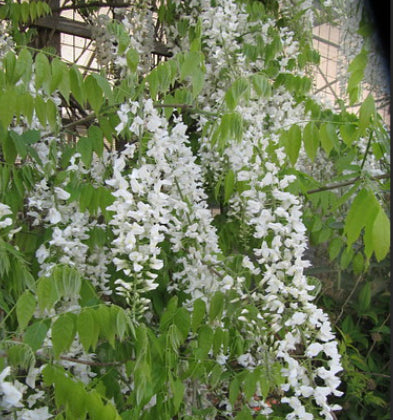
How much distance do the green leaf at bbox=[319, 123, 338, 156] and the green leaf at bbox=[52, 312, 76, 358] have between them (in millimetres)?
814

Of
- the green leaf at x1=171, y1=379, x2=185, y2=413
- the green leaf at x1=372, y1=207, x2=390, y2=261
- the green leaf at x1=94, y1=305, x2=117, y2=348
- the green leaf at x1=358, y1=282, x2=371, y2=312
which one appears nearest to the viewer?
the green leaf at x1=372, y1=207, x2=390, y2=261

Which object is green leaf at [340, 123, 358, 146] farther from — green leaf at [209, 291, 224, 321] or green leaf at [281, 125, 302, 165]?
green leaf at [209, 291, 224, 321]

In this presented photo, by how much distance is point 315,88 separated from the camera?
9.35 feet

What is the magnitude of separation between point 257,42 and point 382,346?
67.3 inches

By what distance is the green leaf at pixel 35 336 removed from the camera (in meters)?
0.98

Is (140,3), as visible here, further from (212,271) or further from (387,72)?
(387,72)

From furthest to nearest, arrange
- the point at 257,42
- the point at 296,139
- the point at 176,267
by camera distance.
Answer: the point at 257,42
the point at 176,267
the point at 296,139

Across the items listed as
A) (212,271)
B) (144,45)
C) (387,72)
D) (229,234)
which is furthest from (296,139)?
(144,45)

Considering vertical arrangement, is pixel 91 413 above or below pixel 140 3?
below

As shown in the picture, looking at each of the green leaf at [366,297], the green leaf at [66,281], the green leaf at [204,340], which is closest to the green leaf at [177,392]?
the green leaf at [204,340]

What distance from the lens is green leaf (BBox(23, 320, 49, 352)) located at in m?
0.98

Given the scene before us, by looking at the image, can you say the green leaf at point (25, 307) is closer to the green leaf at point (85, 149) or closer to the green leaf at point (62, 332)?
the green leaf at point (62, 332)

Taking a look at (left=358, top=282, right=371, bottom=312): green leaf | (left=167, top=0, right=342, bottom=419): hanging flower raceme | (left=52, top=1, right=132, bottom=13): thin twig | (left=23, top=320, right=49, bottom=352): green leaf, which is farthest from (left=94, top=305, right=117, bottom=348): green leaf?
(left=52, top=1, right=132, bottom=13): thin twig

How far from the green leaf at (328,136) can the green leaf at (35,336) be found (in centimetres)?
86
